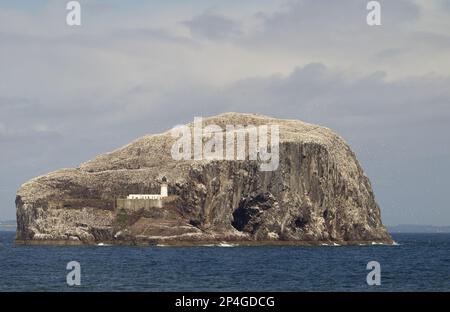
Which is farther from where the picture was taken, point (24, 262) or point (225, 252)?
point (225, 252)

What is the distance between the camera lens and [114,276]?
351ft

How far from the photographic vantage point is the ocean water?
321 ft

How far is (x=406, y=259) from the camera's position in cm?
16012

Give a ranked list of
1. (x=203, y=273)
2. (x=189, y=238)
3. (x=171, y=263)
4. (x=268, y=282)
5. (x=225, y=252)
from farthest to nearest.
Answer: (x=189, y=238), (x=225, y=252), (x=171, y=263), (x=203, y=273), (x=268, y=282)

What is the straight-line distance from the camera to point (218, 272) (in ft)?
388

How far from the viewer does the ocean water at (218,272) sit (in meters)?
97.9
